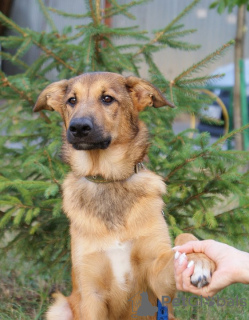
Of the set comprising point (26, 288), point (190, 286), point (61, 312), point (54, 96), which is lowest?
point (26, 288)

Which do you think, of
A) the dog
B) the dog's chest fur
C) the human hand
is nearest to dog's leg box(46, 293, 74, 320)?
the dog

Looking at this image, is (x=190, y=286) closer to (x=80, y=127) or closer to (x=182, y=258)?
(x=182, y=258)

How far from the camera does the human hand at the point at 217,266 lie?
68.3 inches

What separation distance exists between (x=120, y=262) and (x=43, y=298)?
4.82ft

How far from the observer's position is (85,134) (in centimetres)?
269

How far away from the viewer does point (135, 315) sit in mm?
2676

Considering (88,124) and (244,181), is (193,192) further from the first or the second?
(88,124)

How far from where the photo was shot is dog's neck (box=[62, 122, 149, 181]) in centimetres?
296

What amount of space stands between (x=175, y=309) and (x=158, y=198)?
106cm

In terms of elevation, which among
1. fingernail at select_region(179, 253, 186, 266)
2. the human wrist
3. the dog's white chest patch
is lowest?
the dog's white chest patch

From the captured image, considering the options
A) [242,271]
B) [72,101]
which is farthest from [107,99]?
[242,271]

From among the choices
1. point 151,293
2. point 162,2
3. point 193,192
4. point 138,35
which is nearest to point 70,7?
point 162,2

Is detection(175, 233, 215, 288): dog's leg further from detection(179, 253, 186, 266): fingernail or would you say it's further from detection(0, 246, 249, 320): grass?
detection(0, 246, 249, 320): grass

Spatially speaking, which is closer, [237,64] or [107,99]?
[107,99]
